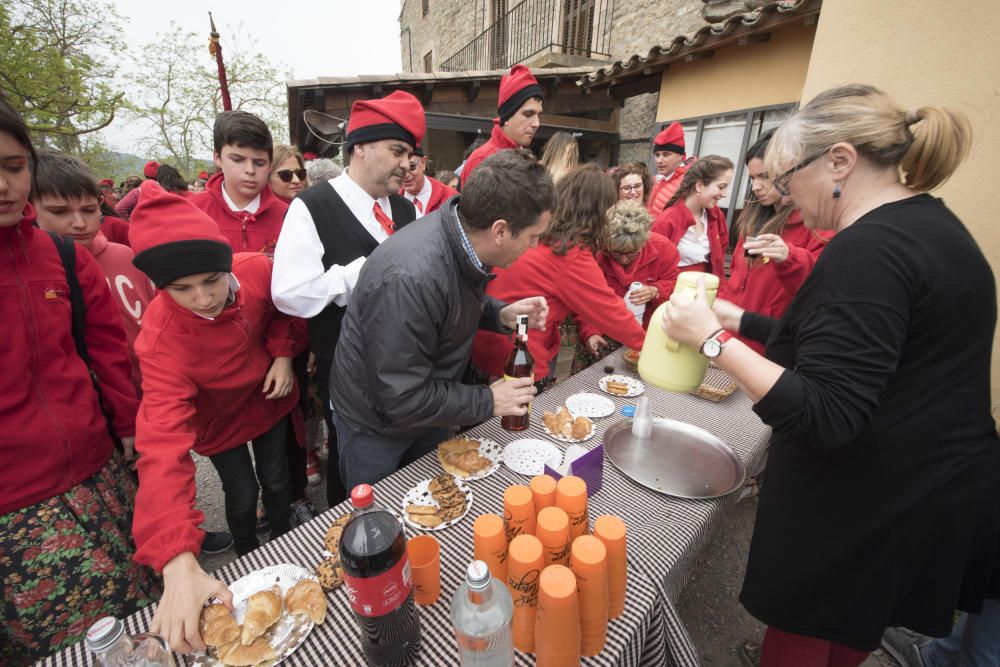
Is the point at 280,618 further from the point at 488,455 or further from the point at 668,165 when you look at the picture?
the point at 668,165

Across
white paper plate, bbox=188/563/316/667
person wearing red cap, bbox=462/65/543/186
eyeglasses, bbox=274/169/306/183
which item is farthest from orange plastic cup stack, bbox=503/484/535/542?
eyeglasses, bbox=274/169/306/183

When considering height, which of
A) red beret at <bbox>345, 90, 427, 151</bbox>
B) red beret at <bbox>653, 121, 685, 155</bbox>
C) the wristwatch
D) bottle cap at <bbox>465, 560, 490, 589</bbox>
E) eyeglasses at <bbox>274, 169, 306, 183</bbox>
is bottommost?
bottle cap at <bbox>465, 560, 490, 589</bbox>

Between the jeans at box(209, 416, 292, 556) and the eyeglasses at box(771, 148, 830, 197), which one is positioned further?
the jeans at box(209, 416, 292, 556)

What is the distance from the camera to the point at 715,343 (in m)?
1.11

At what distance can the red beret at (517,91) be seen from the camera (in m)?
3.27

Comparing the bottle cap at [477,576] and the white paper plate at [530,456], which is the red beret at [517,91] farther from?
the bottle cap at [477,576]

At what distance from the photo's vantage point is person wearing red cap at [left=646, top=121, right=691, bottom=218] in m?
4.75

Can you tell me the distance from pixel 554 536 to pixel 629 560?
40 centimetres

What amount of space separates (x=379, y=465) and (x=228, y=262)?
3.35 ft

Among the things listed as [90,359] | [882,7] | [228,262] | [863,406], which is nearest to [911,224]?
[863,406]

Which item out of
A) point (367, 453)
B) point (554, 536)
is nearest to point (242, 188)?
point (367, 453)

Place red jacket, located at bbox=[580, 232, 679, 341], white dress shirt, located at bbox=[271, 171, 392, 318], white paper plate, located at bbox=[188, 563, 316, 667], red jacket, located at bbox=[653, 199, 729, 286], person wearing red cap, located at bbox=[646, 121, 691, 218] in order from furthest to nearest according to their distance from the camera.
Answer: person wearing red cap, located at bbox=[646, 121, 691, 218], red jacket, located at bbox=[653, 199, 729, 286], red jacket, located at bbox=[580, 232, 679, 341], white dress shirt, located at bbox=[271, 171, 392, 318], white paper plate, located at bbox=[188, 563, 316, 667]

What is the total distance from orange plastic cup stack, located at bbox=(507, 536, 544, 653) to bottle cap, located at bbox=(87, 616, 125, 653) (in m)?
0.76

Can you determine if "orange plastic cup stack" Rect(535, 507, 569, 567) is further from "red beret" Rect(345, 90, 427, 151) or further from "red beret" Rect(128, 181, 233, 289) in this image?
"red beret" Rect(345, 90, 427, 151)
